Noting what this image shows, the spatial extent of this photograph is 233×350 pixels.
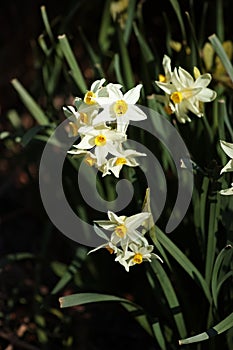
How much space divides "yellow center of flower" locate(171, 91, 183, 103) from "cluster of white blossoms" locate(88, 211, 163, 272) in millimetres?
266

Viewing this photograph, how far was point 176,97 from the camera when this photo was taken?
3.85ft

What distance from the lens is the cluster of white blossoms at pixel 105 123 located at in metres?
1.03

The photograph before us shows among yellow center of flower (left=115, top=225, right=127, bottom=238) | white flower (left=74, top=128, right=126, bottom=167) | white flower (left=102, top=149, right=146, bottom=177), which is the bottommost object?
yellow center of flower (left=115, top=225, right=127, bottom=238)

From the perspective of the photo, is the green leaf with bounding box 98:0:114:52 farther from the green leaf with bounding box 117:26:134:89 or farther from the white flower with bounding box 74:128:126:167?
the white flower with bounding box 74:128:126:167

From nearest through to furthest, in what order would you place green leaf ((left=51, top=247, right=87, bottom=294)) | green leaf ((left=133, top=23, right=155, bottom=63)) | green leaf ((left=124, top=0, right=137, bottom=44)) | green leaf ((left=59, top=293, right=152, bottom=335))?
green leaf ((left=59, top=293, right=152, bottom=335)), green leaf ((left=51, top=247, right=87, bottom=294)), green leaf ((left=133, top=23, right=155, bottom=63)), green leaf ((left=124, top=0, right=137, bottom=44))

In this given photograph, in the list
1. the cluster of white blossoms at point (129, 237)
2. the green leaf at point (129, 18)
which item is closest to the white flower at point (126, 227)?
the cluster of white blossoms at point (129, 237)

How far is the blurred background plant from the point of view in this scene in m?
1.23

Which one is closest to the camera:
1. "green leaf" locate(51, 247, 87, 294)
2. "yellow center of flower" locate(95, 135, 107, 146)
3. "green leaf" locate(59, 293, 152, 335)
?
"yellow center of flower" locate(95, 135, 107, 146)

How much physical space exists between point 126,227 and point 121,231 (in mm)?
12

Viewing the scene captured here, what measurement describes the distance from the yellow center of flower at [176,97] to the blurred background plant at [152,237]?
138 millimetres

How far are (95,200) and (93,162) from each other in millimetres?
379

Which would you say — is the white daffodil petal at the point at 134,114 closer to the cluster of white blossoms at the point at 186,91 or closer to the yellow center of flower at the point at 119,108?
the yellow center of flower at the point at 119,108

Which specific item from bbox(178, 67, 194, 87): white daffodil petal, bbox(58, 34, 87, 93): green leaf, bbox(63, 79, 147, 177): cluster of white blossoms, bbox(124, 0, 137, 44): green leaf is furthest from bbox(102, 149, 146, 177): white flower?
bbox(124, 0, 137, 44): green leaf

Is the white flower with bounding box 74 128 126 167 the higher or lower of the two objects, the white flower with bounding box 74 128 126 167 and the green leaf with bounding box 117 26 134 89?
the higher
